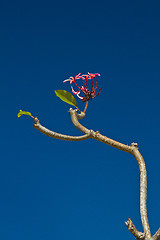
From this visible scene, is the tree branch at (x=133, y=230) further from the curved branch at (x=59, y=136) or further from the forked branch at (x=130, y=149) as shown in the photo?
the curved branch at (x=59, y=136)

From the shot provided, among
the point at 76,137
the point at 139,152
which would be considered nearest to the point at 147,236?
the point at 139,152

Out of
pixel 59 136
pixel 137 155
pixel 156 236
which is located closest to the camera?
pixel 156 236

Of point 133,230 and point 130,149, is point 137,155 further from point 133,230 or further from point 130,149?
point 133,230

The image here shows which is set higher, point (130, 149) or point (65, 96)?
point (65, 96)

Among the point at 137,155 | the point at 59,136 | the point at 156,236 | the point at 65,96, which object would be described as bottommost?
the point at 156,236

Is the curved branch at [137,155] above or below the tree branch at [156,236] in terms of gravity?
above

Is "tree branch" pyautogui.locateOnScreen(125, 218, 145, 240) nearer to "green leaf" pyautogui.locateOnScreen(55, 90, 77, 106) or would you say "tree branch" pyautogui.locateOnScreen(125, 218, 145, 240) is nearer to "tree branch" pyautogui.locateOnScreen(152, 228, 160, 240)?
"tree branch" pyautogui.locateOnScreen(152, 228, 160, 240)

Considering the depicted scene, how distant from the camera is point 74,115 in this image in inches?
68.1

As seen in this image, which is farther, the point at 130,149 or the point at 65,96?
the point at 65,96

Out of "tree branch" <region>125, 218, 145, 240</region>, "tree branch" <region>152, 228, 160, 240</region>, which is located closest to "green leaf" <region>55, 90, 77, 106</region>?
"tree branch" <region>125, 218, 145, 240</region>

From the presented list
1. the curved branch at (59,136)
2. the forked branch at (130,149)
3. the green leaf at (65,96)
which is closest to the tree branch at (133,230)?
the forked branch at (130,149)

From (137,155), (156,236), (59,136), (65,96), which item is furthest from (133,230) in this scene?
(65,96)

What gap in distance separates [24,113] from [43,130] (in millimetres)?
211

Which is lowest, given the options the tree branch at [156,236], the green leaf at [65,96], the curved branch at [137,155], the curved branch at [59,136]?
the tree branch at [156,236]
